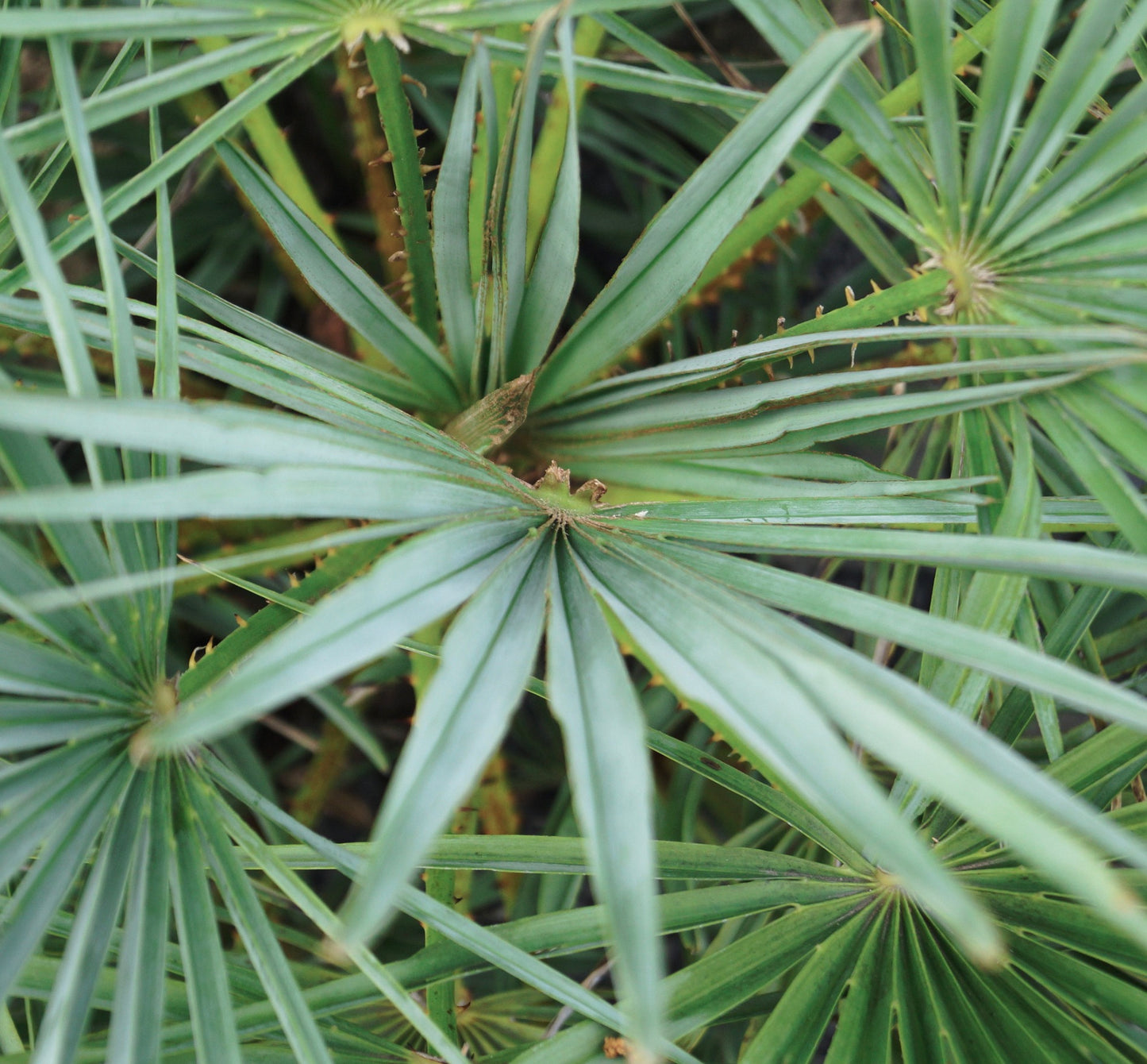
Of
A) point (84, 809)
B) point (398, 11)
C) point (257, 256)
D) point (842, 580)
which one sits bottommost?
point (84, 809)

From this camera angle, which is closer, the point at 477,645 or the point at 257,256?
the point at 477,645

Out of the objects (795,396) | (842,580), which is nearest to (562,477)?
(795,396)

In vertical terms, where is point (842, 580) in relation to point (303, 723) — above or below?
above

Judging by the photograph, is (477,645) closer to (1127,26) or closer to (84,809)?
(84,809)

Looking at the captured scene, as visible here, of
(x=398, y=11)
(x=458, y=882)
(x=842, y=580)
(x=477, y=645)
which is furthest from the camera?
(x=842, y=580)

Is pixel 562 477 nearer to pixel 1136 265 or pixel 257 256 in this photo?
pixel 1136 265

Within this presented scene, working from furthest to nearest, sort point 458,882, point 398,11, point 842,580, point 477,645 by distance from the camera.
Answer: point 842,580 → point 458,882 → point 398,11 → point 477,645

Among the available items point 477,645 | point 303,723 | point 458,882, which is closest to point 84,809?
point 477,645
